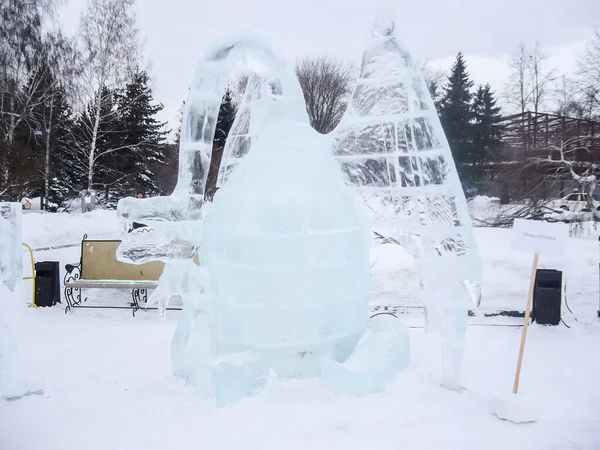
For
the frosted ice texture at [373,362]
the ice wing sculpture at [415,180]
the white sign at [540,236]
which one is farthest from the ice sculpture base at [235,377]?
the white sign at [540,236]

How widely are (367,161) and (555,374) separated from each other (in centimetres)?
251

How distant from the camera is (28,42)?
45.0 ft

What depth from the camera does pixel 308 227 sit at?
3453 millimetres

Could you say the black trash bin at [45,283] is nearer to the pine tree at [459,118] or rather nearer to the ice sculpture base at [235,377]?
the ice sculpture base at [235,377]

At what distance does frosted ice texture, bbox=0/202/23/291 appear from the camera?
3.45m

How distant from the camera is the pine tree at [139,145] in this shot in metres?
18.2

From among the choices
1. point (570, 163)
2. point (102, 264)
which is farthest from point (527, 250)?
point (570, 163)

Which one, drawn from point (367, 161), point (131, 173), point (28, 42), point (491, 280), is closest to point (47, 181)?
point (131, 173)

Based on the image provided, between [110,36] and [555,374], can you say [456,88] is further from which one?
[555,374]

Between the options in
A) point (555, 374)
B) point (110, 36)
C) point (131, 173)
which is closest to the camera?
point (555, 374)

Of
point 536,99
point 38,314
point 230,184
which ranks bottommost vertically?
point 38,314

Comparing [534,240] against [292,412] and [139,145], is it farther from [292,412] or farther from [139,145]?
[139,145]

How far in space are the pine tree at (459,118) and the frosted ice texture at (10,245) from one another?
16634 mm

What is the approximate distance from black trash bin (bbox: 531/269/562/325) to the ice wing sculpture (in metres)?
2.88
